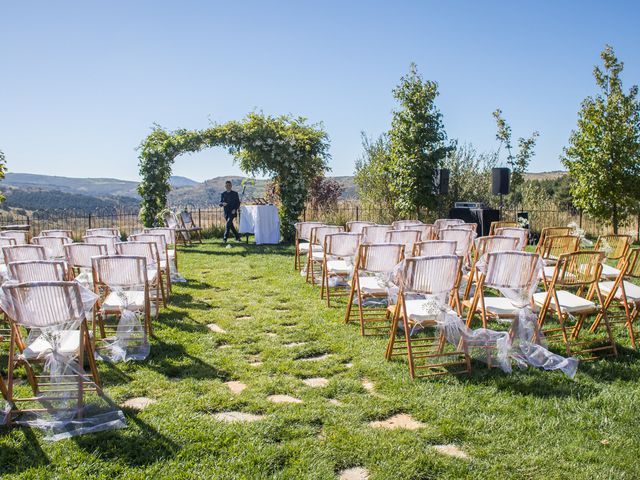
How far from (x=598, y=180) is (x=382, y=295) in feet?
33.7

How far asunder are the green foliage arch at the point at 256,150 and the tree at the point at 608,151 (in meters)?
6.77

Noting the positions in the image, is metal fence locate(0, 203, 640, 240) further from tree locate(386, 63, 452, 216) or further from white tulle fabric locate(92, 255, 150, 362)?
white tulle fabric locate(92, 255, 150, 362)

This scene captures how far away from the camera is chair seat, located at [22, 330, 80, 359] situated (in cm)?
337

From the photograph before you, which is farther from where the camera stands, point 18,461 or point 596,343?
point 596,343

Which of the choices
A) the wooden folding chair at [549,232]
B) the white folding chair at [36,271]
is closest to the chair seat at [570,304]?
the wooden folding chair at [549,232]

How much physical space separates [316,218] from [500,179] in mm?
5660

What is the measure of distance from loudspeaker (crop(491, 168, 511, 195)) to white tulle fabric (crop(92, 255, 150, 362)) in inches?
442

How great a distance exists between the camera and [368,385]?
12.4 ft

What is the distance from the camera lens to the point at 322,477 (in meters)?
2.59

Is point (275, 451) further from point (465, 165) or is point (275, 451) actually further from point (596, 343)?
point (465, 165)

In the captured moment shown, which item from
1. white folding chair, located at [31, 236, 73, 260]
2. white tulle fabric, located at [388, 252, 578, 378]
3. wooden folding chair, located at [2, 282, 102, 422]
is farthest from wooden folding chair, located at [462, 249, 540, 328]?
white folding chair, located at [31, 236, 73, 260]

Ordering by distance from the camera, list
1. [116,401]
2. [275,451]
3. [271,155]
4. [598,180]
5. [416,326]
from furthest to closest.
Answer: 1. [271,155]
2. [598,180]
3. [416,326]
4. [116,401]
5. [275,451]

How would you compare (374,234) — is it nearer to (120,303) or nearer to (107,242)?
(107,242)

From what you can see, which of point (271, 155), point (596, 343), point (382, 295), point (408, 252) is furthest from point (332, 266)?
point (271, 155)
